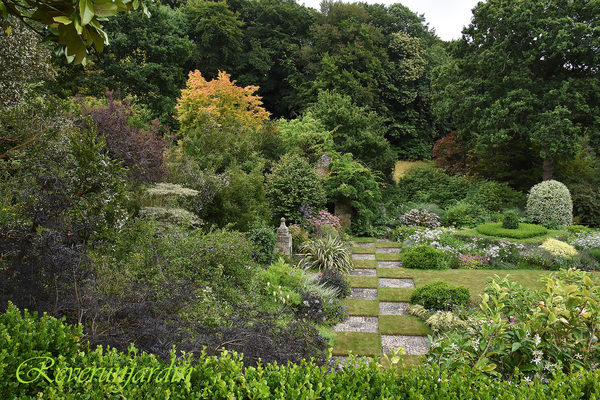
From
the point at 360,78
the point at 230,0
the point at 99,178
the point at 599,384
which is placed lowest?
the point at 599,384

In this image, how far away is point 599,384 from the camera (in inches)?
83.4

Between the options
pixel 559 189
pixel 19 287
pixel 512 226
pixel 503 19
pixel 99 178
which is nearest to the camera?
pixel 19 287

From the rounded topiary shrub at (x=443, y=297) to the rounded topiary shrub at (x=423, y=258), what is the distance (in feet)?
7.95

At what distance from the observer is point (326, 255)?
9195 millimetres

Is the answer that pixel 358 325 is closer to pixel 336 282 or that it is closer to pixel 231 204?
pixel 336 282

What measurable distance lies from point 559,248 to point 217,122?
10.2 meters

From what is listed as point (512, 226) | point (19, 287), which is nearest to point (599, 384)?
point (19, 287)

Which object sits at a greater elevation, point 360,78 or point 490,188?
point 360,78

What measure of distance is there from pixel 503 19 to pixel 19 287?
15.3 meters

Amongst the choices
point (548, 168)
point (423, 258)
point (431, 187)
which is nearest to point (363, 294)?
point (423, 258)

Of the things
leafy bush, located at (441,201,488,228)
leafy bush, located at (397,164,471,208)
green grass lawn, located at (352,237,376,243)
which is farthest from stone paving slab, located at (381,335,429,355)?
leafy bush, located at (397,164,471,208)

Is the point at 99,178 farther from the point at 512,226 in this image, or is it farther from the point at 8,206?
the point at 512,226

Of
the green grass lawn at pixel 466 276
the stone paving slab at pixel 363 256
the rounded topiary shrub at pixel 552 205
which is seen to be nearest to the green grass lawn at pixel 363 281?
the green grass lawn at pixel 466 276

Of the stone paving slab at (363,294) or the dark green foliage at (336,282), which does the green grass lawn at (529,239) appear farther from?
the dark green foliage at (336,282)
